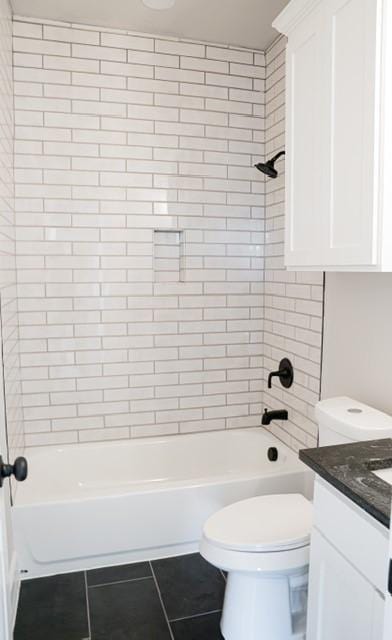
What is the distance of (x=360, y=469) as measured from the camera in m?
1.26

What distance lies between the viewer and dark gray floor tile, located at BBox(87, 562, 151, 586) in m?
2.13

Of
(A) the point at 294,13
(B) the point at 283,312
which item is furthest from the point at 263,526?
(A) the point at 294,13

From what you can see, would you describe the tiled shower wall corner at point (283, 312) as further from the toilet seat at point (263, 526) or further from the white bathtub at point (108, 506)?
the toilet seat at point (263, 526)

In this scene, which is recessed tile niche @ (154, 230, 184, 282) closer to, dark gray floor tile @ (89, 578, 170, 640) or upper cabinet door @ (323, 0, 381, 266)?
upper cabinet door @ (323, 0, 381, 266)

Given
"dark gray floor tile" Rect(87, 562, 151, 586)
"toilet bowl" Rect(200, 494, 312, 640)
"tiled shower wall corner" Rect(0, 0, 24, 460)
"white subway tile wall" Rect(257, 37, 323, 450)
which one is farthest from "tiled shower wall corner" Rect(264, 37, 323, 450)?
"tiled shower wall corner" Rect(0, 0, 24, 460)

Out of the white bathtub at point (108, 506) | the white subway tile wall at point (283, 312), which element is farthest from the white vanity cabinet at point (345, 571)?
the white subway tile wall at point (283, 312)

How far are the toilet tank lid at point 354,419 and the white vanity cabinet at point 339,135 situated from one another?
1.78 ft

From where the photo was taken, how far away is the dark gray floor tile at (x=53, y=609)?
1.81 meters

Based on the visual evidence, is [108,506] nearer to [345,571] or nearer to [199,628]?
[199,628]

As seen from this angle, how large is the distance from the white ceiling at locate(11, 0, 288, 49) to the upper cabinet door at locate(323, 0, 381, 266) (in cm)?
105

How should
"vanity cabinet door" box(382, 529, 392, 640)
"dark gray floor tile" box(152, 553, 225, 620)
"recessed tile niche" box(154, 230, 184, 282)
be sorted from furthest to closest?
"recessed tile niche" box(154, 230, 184, 282) → "dark gray floor tile" box(152, 553, 225, 620) → "vanity cabinet door" box(382, 529, 392, 640)

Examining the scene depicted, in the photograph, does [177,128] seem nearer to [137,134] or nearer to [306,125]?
[137,134]

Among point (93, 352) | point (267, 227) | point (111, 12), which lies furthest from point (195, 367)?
point (111, 12)

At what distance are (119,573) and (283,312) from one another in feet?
5.28
